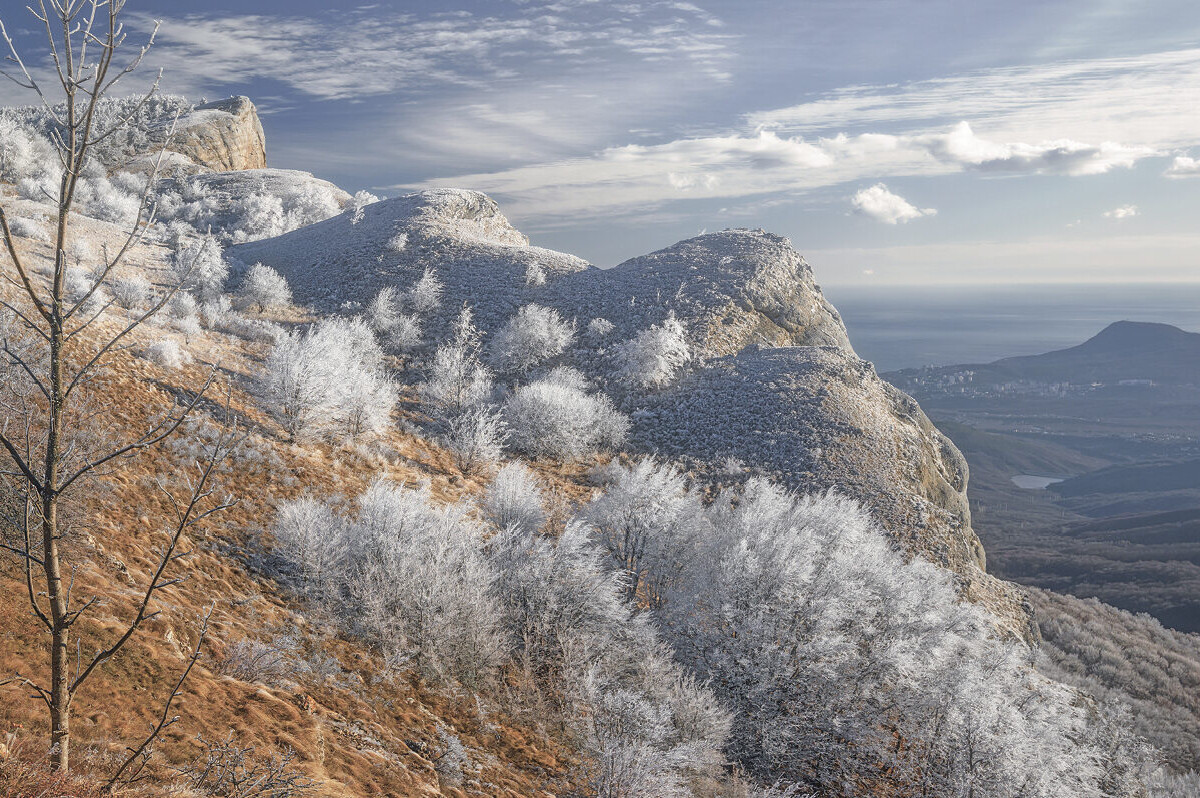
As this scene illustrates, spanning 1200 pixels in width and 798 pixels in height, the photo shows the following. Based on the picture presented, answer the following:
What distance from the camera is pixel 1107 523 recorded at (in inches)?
4734

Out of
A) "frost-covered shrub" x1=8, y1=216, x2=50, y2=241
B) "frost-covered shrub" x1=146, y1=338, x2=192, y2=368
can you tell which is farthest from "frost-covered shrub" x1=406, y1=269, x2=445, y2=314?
"frost-covered shrub" x1=146, y1=338, x2=192, y2=368

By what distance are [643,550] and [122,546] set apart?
38.7 ft

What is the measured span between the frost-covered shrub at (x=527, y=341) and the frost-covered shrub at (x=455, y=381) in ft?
3.90

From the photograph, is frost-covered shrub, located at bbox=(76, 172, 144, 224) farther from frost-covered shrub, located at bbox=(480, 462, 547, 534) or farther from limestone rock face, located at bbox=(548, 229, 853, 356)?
frost-covered shrub, located at bbox=(480, 462, 547, 534)

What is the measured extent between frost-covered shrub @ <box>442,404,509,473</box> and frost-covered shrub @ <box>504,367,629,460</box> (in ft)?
4.17

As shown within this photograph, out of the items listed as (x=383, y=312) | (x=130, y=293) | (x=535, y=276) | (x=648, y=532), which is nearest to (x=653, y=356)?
(x=535, y=276)

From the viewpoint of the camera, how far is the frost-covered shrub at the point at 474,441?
2095 centimetres

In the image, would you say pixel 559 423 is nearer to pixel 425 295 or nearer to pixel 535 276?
pixel 425 295

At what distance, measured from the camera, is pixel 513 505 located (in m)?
17.1

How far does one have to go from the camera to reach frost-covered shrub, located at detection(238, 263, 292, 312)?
103 ft

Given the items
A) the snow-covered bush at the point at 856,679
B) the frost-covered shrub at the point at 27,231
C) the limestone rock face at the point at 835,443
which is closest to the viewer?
the snow-covered bush at the point at 856,679

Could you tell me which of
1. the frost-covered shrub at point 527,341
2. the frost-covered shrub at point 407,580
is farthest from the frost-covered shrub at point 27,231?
the frost-covered shrub at point 407,580

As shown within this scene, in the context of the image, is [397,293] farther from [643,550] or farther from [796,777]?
[796,777]

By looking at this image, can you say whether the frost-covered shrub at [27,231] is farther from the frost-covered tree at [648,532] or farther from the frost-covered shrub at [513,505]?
the frost-covered tree at [648,532]
